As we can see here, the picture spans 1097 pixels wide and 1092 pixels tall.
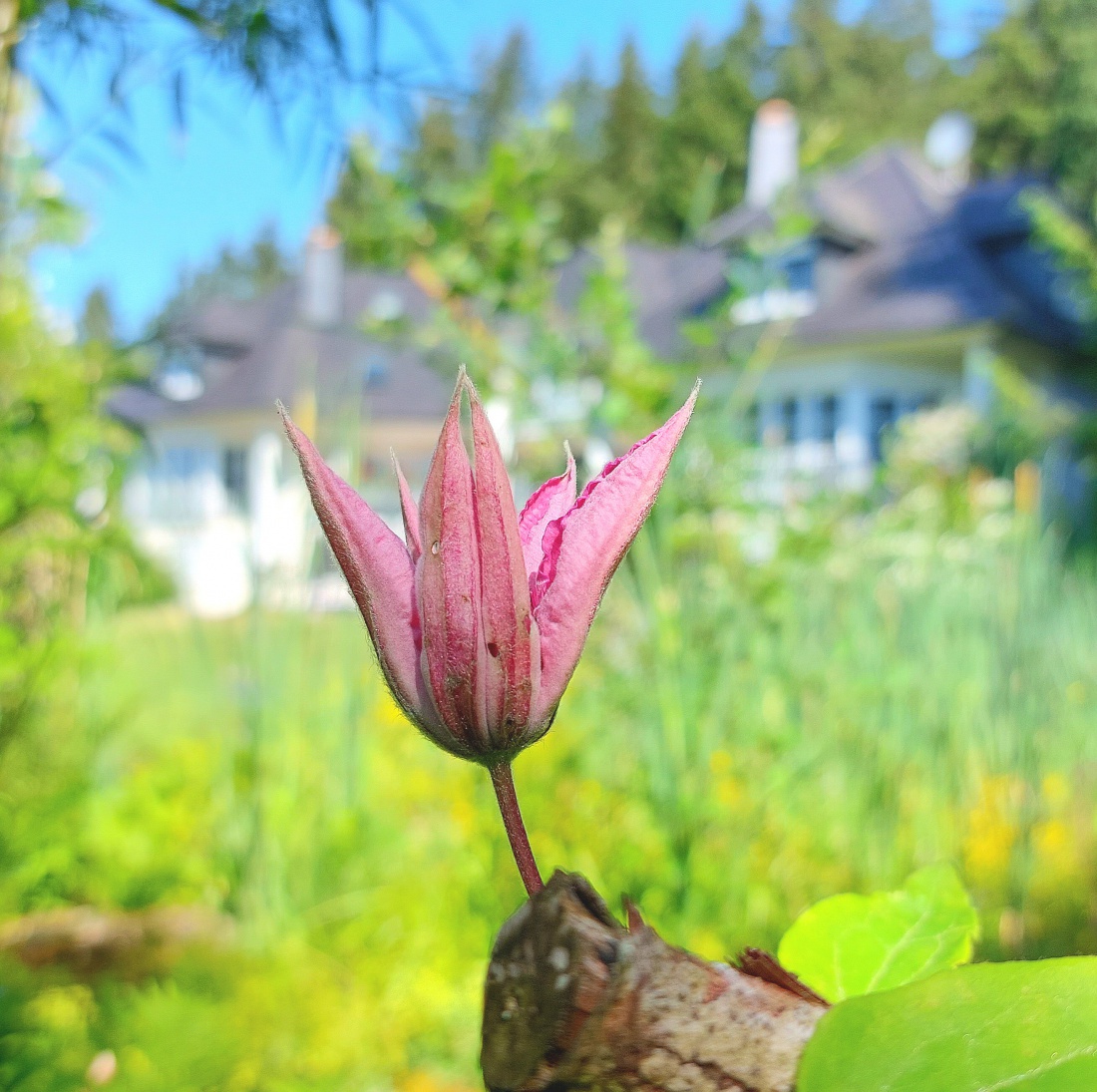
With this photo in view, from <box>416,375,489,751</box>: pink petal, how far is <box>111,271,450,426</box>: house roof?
22.6 m

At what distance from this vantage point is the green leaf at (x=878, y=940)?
43 cm

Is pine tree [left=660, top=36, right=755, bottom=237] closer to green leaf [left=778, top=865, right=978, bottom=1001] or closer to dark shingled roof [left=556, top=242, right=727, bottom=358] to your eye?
dark shingled roof [left=556, top=242, right=727, bottom=358]

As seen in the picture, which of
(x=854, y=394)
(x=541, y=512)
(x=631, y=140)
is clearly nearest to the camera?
(x=541, y=512)

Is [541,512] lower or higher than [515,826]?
higher

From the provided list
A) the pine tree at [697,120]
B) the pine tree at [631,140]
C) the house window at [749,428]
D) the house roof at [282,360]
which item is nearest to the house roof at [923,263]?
the house roof at [282,360]

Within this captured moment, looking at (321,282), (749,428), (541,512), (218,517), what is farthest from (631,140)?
(541,512)

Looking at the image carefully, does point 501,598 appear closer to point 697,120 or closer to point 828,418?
point 828,418

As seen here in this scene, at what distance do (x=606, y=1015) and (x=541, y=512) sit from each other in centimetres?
18

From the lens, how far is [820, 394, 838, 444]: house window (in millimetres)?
18438

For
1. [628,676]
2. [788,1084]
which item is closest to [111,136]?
[788,1084]

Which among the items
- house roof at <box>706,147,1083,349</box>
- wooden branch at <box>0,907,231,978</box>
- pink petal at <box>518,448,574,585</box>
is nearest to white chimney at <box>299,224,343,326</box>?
house roof at <box>706,147,1083,349</box>

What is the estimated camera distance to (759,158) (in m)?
21.1

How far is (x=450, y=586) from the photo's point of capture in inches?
13.7

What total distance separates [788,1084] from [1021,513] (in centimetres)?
417
